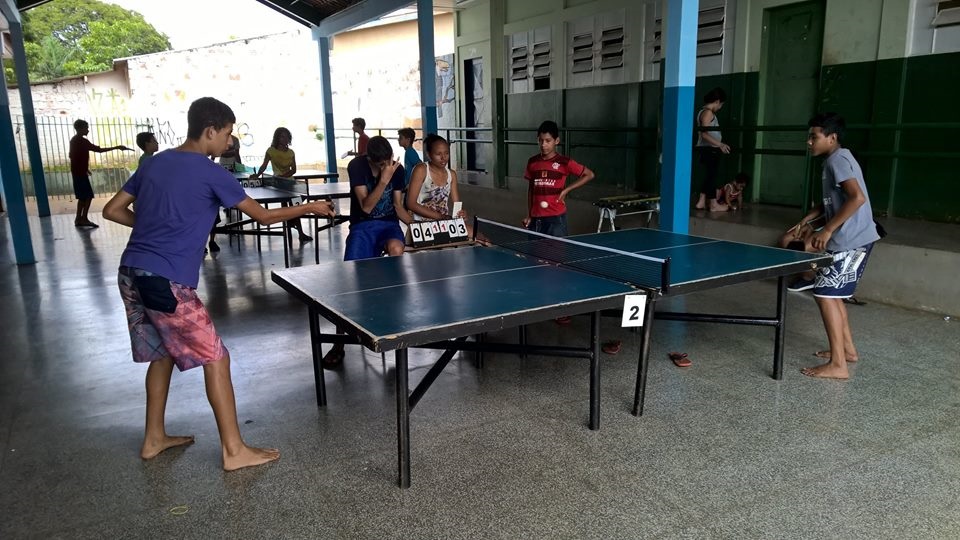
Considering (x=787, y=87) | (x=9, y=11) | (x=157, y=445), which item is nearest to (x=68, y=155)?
(x=9, y=11)

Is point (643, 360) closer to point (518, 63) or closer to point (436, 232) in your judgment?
point (436, 232)

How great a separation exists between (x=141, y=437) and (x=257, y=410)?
620 mm

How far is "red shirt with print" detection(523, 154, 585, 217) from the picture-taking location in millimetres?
5992

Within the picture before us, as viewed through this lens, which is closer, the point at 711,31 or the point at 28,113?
the point at 711,31

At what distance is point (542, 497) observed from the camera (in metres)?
3.08

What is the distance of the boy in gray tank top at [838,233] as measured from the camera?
4.26 m

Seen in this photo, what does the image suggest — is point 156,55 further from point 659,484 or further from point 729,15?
point 659,484

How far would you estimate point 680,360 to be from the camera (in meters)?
4.70

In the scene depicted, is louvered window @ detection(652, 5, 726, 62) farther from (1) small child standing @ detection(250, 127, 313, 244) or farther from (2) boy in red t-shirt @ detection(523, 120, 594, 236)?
(1) small child standing @ detection(250, 127, 313, 244)

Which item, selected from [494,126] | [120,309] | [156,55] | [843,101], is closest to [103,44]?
[156,55]

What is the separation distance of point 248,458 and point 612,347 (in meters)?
2.65

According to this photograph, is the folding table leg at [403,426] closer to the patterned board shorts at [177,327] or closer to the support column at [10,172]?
the patterned board shorts at [177,327]

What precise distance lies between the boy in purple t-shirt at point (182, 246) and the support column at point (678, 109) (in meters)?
3.69

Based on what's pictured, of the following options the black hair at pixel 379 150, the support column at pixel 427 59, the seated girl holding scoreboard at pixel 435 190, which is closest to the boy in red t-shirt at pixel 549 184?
the seated girl holding scoreboard at pixel 435 190
